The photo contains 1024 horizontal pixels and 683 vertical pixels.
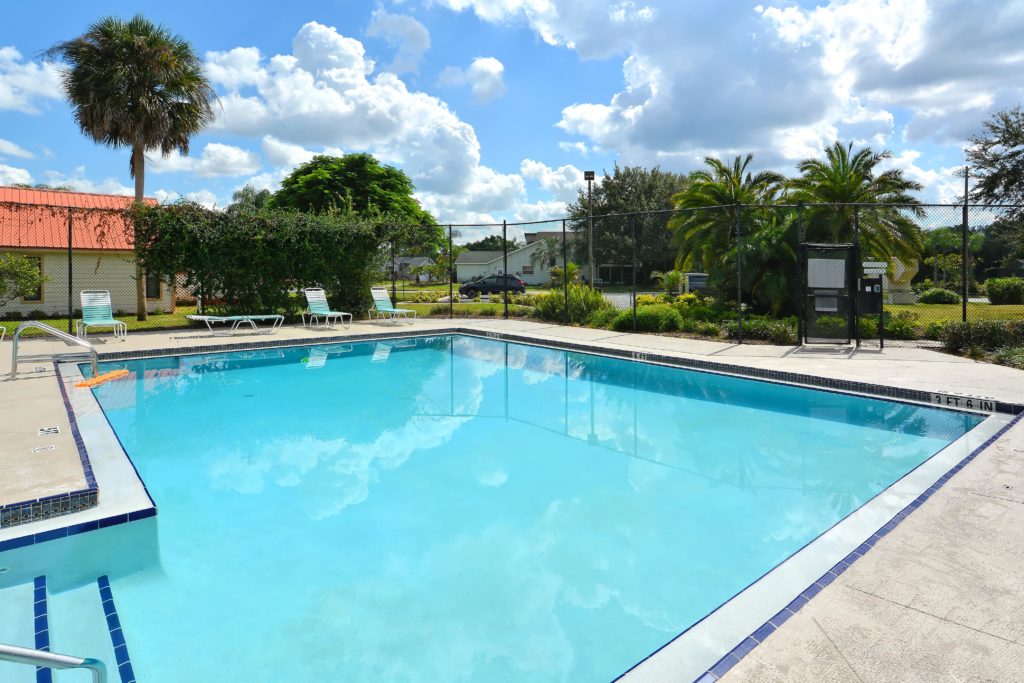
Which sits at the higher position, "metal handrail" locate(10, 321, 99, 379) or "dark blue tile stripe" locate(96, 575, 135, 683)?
"metal handrail" locate(10, 321, 99, 379)

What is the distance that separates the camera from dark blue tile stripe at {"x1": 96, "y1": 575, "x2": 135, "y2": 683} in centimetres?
252

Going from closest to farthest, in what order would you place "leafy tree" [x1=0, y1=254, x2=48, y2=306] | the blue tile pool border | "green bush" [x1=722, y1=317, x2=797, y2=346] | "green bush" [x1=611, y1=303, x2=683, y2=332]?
the blue tile pool border < "green bush" [x1=722, y1=317, x2=797, y2=346] < "green bush" [x1=611, y1=303, x2=683, y2=332] < "leafy tree" [x1=0, y1=254, x2=48, y2=306]

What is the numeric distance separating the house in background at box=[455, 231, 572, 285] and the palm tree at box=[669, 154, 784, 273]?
82.7ft

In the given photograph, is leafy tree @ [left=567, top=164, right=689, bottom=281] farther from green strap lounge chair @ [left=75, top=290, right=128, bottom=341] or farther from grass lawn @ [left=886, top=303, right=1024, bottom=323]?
green strap lounge chair @ [left=75, top=290, right=128, bottom=341]

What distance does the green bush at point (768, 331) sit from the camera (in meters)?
11.1

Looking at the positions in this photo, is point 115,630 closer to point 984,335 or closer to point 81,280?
point 984,335

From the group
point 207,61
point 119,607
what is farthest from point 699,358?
point 207,61

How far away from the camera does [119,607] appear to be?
302 cm

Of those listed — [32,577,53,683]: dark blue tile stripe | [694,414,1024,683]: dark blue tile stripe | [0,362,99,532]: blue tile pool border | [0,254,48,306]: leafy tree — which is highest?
[0,254,48,306]: leafy tree

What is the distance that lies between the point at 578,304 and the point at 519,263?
3977 centimetres

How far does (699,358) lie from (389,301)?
831 cm

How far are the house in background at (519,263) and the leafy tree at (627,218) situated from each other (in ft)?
10.1

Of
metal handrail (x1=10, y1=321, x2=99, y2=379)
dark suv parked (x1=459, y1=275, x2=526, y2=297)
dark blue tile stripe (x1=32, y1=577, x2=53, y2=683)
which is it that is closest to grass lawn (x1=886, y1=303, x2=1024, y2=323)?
dark blue tile stripe (x1=32, y1=577, x2=53, y2=683)

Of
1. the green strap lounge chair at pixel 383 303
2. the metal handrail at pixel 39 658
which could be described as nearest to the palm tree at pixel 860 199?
the green strap lounge chair at pixel 383 303
